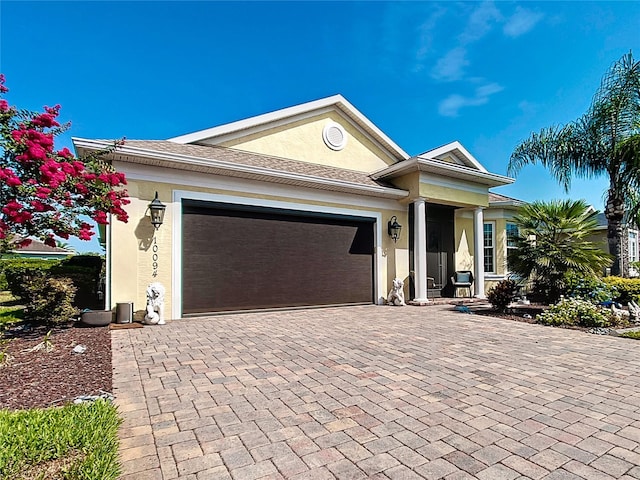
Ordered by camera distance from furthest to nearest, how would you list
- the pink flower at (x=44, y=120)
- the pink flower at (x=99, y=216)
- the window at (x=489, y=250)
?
the window at (x=489, y=250), the pink flower at (x=99, y=216), the pink flower at (x=44, y=120)

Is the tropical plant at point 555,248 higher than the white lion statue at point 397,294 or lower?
higher

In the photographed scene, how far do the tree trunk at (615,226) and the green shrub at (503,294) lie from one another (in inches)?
196

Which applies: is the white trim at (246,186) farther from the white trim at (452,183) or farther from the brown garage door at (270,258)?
the white trim at (452,183)

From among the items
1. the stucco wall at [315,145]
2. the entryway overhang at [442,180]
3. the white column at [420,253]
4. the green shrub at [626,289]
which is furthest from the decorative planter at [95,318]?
the green shrub at [626,289]

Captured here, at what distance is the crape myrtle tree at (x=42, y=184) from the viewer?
4906 mm

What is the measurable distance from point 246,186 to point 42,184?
4.82 metres

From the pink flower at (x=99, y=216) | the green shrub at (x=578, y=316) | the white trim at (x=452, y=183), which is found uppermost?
the white trim at (x=452, y=183)

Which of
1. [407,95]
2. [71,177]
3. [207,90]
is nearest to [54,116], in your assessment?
[71,177]

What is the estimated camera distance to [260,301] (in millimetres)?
9508

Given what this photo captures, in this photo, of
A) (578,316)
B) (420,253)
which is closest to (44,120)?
(420,253)

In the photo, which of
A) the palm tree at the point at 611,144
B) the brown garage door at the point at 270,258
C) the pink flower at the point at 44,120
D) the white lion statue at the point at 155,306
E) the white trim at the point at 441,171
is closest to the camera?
the pink flower at the point at 44,120

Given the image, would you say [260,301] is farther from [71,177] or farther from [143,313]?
[71,177]

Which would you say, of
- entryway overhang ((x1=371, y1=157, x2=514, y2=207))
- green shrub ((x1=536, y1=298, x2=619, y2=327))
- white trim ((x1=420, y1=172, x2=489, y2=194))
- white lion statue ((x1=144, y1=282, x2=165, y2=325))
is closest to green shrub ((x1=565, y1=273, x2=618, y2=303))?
green shrub ((x1=536, y1=298, x2=619, y2=327))

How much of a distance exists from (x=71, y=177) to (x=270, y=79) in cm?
963
